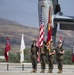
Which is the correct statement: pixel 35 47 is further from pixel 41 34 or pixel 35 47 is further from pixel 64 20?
pixel 64 20

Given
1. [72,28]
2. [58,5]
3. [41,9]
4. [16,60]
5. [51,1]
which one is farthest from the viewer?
[16,60]

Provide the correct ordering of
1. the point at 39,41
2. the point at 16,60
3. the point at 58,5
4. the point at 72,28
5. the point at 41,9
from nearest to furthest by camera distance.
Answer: the point at 39,41
the point at 41,9
the point at 58,5
the point at 72,28
the point at 16,60

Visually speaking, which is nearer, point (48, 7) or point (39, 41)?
point (39, 41)

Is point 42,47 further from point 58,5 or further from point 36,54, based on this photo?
point 58,5


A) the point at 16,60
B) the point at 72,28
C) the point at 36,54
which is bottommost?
the point at 16,60

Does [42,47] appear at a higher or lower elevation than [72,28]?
higher

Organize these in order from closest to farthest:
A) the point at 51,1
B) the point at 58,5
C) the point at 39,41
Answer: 1. the point at 39,41
2. the point at 51,1
3. the point at 58,5

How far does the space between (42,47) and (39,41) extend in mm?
781

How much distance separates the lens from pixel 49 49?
2050 cm

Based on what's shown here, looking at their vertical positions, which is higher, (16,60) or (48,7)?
(48,7)

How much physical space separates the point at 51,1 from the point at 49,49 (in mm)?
10003

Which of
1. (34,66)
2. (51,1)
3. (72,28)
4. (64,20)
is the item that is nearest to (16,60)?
(72,28)

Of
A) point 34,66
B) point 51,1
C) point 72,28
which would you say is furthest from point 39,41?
point 72,28

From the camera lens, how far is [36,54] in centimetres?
2114
